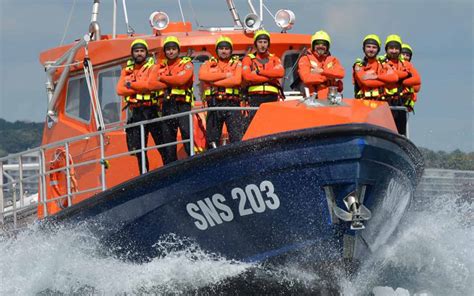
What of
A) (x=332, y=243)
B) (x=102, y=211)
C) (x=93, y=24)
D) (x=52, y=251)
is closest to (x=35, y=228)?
(x=52, y=251)

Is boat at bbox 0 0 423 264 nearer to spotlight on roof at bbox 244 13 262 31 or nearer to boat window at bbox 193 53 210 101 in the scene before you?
boat window at bbox 193 53 210 101

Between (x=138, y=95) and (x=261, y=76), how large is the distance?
1249 mm

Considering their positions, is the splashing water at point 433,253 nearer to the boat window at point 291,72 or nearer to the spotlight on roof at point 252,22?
the boat window at point 291,72

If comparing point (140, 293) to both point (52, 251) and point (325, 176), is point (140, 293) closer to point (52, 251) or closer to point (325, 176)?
point (52, 251)

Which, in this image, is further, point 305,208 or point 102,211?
point 102,211

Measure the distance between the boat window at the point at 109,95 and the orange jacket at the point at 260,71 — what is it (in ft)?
5.37

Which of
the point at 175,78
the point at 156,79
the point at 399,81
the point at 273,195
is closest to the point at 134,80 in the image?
the point at 156,79

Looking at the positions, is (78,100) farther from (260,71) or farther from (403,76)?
(403,76)

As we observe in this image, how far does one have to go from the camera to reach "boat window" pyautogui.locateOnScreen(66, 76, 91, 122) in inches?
455

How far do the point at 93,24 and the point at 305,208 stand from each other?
3.93 metres

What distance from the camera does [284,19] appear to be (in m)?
11.8

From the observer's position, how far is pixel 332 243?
9023mm

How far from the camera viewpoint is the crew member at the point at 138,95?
1027 centimetres

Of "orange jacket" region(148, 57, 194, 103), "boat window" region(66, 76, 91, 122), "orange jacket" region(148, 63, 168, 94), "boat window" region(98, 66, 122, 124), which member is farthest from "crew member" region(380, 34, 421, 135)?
"boat window" region(66, 76, 91, 122)
